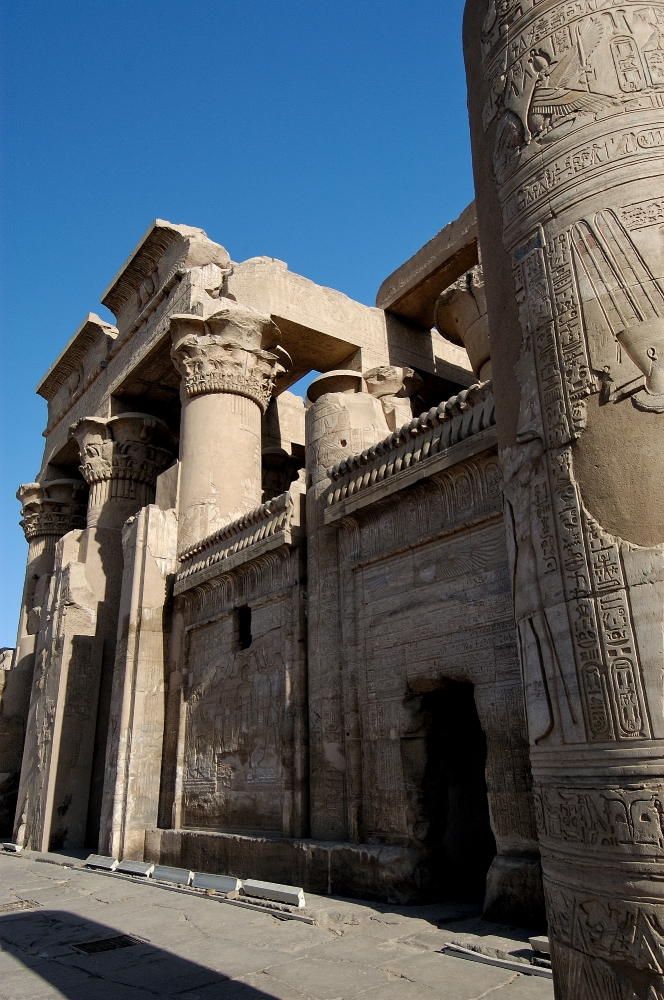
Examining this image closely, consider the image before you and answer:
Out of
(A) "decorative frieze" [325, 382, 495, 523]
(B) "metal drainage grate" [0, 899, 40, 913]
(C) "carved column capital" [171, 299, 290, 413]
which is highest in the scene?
(C) "carved column capital" [171, 299, 290, 413]

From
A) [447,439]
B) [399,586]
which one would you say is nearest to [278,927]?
[399,586]

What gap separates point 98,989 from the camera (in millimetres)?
3748

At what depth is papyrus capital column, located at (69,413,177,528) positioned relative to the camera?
531 inches

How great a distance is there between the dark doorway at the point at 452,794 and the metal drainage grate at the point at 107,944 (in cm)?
202

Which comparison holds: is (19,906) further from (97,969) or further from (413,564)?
(413,564)

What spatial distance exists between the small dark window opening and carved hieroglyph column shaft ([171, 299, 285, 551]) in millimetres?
1860

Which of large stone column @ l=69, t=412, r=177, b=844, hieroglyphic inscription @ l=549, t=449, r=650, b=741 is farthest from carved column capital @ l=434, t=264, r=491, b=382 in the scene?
large stone column @ l=69, t=412, r=177, b=844

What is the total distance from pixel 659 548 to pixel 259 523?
6.03m

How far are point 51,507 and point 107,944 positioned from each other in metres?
13.4

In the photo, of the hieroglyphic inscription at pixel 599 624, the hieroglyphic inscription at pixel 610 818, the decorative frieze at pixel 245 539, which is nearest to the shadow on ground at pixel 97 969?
the hieroglyphic inscription at pixel 610 818

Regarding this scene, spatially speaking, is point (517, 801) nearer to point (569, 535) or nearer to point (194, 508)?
point (569, 535)

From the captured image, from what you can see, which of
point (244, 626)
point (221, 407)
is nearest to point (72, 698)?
point (244, 626)

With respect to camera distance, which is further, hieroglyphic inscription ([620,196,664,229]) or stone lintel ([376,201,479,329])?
stone lintel ([376,201,479,329])

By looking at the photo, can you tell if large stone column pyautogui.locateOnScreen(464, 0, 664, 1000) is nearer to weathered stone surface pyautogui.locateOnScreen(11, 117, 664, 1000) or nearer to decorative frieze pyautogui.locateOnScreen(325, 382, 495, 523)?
weathered stone surface pyautogui.locateOnScreen(11, 117, 664, 1000)
